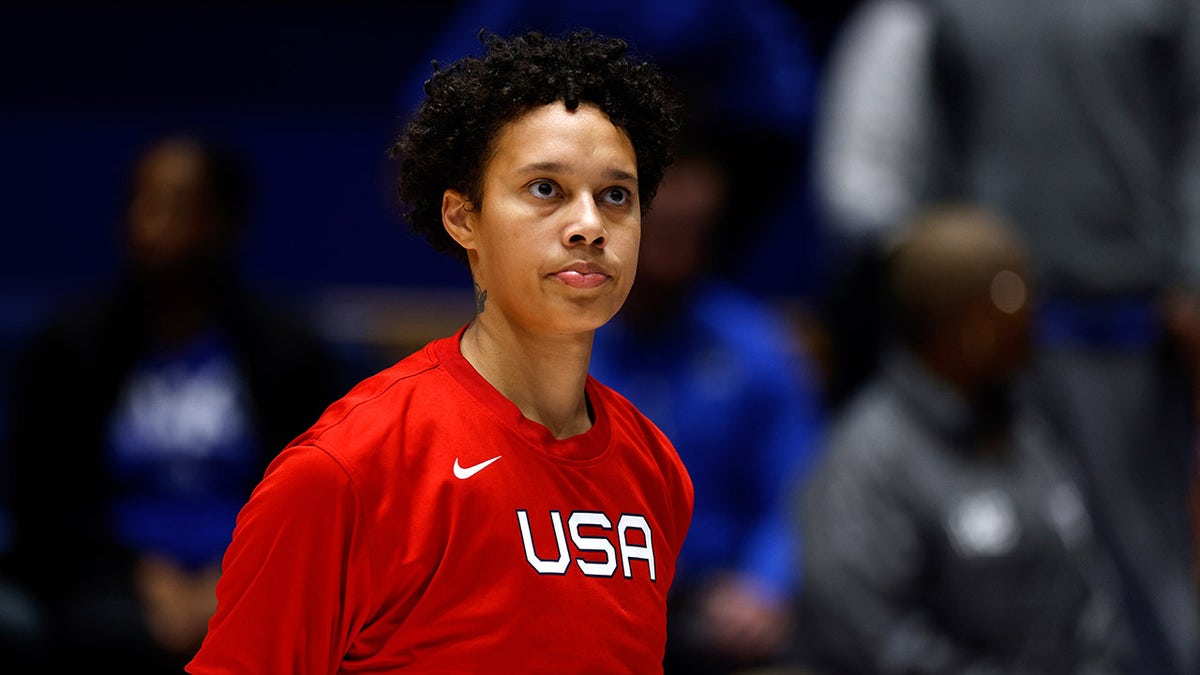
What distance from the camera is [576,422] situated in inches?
74.5

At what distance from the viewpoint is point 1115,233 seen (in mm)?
4125

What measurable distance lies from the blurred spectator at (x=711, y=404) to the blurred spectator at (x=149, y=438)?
747mm

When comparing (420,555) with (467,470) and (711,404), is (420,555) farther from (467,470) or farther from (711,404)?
(711,404)

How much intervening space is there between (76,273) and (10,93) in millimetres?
699

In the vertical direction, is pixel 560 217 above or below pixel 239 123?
below

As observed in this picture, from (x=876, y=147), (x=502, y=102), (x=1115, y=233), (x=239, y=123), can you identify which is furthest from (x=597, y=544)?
(x=239, y=123)

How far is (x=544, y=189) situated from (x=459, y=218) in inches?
4.1

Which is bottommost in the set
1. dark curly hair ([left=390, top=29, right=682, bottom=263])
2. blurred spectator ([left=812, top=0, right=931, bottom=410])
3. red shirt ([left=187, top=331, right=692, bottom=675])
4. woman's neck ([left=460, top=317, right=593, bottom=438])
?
red shirt ([left=187, top=331, right=692, bottom=675])

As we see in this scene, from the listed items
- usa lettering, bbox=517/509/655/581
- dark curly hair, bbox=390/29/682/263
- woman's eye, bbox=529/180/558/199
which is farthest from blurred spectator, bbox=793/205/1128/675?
woman's eye, bbox=529/180/558/199

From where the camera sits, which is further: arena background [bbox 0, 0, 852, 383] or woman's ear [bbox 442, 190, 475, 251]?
arena background [bbox 0, 0, 852, 383]

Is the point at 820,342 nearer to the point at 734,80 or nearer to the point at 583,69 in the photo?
the point at 734,80

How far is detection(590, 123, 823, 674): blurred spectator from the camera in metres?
4.14

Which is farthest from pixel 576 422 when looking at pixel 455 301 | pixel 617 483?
pixel 455 301

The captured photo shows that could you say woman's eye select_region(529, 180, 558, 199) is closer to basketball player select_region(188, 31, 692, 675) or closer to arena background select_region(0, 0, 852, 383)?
basketball player select_region(188, 31, 692, 675)
